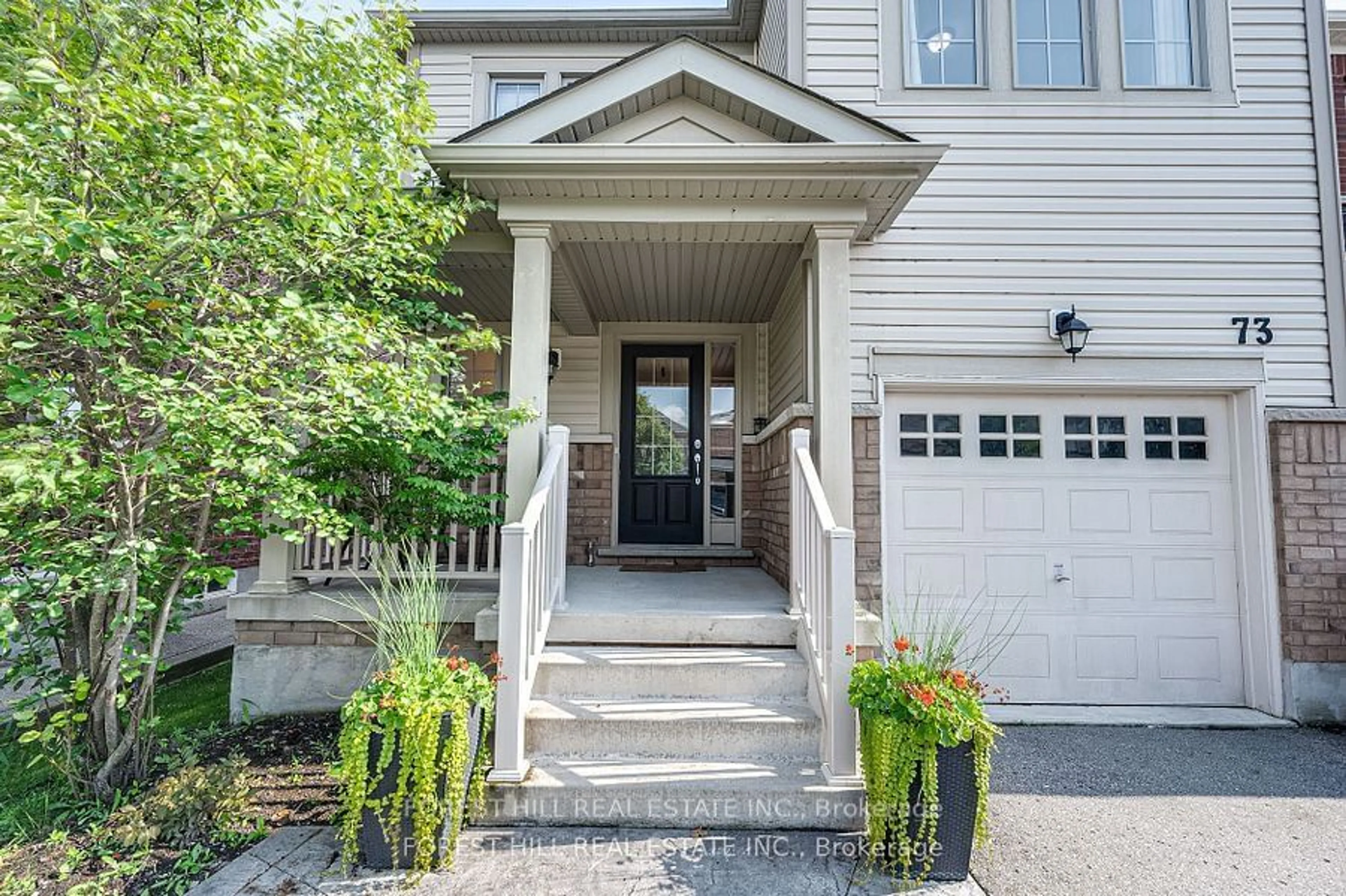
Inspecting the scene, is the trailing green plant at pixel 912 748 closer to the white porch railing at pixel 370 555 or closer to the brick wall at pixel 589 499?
the white porch railing at pixel 370 555

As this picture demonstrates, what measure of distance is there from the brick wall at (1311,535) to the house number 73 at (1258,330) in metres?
0.55

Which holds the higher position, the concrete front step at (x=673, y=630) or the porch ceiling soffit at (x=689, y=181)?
the porch ceiling soffit at (x=689, y=181)

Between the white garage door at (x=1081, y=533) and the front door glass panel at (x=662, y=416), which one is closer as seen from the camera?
the white garage door at (x=1081, y=533)

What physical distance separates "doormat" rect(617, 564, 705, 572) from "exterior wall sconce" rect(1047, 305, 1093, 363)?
3.08m

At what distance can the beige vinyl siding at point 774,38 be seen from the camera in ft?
16.2

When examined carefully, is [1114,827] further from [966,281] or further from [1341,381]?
[1341,381]

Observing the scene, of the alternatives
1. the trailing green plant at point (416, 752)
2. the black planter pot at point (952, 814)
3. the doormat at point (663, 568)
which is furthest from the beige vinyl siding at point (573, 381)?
the black planter pot at point (952, 814)

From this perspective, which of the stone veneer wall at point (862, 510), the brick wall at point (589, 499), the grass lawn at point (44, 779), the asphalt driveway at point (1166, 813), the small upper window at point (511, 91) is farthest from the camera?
the small upper window at point (511, 91)

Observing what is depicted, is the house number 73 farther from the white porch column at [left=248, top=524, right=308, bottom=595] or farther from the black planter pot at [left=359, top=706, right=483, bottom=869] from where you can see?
the white porch column at [left=248, top=524, right=308, bottom=595]

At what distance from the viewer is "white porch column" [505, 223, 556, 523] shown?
140 inches

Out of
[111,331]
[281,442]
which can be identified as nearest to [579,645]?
[281,442]

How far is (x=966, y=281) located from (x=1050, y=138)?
1222mm

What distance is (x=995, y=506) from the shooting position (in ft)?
14.3

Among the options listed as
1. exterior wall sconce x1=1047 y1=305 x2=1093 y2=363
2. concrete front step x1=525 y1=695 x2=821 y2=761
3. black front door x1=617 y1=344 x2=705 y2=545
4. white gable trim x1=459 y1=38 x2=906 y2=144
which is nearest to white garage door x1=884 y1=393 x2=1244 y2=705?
exterior wall sconce x1=1047 y1=305 x2=1093 y2=363
